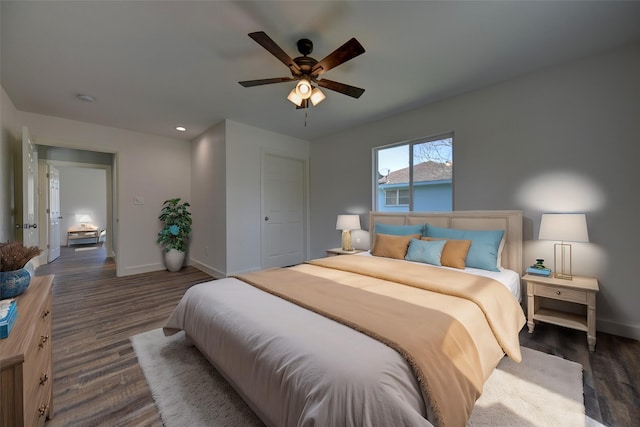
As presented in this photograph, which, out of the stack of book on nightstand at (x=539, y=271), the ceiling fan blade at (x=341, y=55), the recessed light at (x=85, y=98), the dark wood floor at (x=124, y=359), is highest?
the recessed light at (x=85, y=98)

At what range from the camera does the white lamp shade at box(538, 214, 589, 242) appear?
215 cm

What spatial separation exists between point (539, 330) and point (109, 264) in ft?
22.9

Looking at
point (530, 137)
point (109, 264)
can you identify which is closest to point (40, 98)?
point (109, 264)

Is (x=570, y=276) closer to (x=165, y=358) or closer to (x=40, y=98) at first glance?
(x=165, y=358)

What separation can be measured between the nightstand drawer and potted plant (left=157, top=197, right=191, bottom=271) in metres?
5.16

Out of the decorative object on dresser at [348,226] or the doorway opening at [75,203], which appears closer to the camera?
the decorative object on dresser at [348,226]

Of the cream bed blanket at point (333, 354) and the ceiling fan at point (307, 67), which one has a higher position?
the ceiling fan at point (307, 67)

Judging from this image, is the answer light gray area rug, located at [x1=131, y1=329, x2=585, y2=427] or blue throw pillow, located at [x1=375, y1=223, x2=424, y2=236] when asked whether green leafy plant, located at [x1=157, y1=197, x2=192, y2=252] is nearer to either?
light gray area rug, located at [x1=131, y1=329, x2=585, y2=427]

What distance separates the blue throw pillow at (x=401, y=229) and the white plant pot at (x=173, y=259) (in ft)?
11.9

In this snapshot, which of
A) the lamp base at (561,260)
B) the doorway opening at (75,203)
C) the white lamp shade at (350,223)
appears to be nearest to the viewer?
the lamp base at (561,260)

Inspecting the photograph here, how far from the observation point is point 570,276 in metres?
2.29

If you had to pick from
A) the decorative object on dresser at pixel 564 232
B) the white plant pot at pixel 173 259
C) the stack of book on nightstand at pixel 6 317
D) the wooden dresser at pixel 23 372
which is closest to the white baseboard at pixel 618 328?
the decorative object on dresser at pixel 564 232

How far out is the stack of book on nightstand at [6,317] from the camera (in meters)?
0.85

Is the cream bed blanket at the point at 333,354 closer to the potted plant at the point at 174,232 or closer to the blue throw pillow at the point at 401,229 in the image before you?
the blue throw pillow at the point at 401,229
